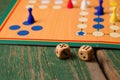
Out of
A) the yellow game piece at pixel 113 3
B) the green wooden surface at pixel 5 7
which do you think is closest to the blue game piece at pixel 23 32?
the green wooden surface at pixel 5 7

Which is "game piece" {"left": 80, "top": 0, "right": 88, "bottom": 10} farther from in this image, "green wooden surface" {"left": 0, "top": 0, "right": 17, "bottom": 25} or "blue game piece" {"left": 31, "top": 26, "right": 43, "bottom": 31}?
"green wooden surface" {"left": 0, "top": 0, "right": 17, "bottom": 25}

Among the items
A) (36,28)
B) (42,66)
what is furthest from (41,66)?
(36,28)

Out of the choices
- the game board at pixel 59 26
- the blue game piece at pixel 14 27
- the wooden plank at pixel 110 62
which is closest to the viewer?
the wooden plank at pixel 110 62

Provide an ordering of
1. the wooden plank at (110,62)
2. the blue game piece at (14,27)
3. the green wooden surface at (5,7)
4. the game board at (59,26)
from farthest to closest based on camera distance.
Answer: the green wooden surface at (5,7) < the blue game piece at (14,27) < the game board at (59,26) < the wooden plank at (110,62)

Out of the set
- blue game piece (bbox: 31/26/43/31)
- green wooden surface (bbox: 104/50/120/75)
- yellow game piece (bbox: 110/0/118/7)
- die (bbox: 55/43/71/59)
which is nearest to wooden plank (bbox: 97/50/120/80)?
green wooden surface (bbox: 104/50/120/75)

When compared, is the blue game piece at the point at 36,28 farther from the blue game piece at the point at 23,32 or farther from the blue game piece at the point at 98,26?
→ the blue game piece at the point at 98,26

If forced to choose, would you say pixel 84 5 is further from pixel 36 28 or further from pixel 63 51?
pixel 63 51

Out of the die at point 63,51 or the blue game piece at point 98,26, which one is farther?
the blue game piece at point 98,26

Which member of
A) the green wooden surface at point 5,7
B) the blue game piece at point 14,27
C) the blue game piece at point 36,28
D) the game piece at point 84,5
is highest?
the green wooden surface at point 5,7
